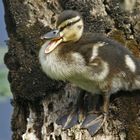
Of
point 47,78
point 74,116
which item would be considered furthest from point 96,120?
point 47,78

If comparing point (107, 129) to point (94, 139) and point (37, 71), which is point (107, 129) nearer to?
point (94, 139)

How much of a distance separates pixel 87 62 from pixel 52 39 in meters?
0.21

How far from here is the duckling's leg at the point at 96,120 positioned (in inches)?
120

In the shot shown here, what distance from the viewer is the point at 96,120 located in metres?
3.10

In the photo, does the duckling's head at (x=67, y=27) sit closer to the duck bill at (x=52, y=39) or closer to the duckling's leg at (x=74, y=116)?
the duck bill at (x=52, y=39)

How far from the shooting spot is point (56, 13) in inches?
139

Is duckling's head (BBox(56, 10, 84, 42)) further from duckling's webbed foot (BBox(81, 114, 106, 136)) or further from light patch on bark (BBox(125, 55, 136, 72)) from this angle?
duckling's webbed foot (BBox(81, 114, 106, 136))

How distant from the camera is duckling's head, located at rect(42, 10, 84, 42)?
3.04 m

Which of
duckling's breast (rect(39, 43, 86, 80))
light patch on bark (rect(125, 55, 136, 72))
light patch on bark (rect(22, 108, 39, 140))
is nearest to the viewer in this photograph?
duckling's breast (rect(39, 43, 86, 80))

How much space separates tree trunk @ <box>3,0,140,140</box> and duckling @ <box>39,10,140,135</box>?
65mm

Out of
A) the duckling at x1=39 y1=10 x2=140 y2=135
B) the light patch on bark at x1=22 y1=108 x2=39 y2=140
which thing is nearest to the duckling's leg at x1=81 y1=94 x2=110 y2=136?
the duckling at x1=39 y1=10 x2=140 y2=135

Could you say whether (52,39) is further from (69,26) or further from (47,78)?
(47,78)

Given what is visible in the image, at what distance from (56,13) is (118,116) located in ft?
2.48

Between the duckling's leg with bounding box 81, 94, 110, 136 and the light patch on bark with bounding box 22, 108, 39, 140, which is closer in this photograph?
the duckling's leg with bounding box 81, 94, 110, 136
